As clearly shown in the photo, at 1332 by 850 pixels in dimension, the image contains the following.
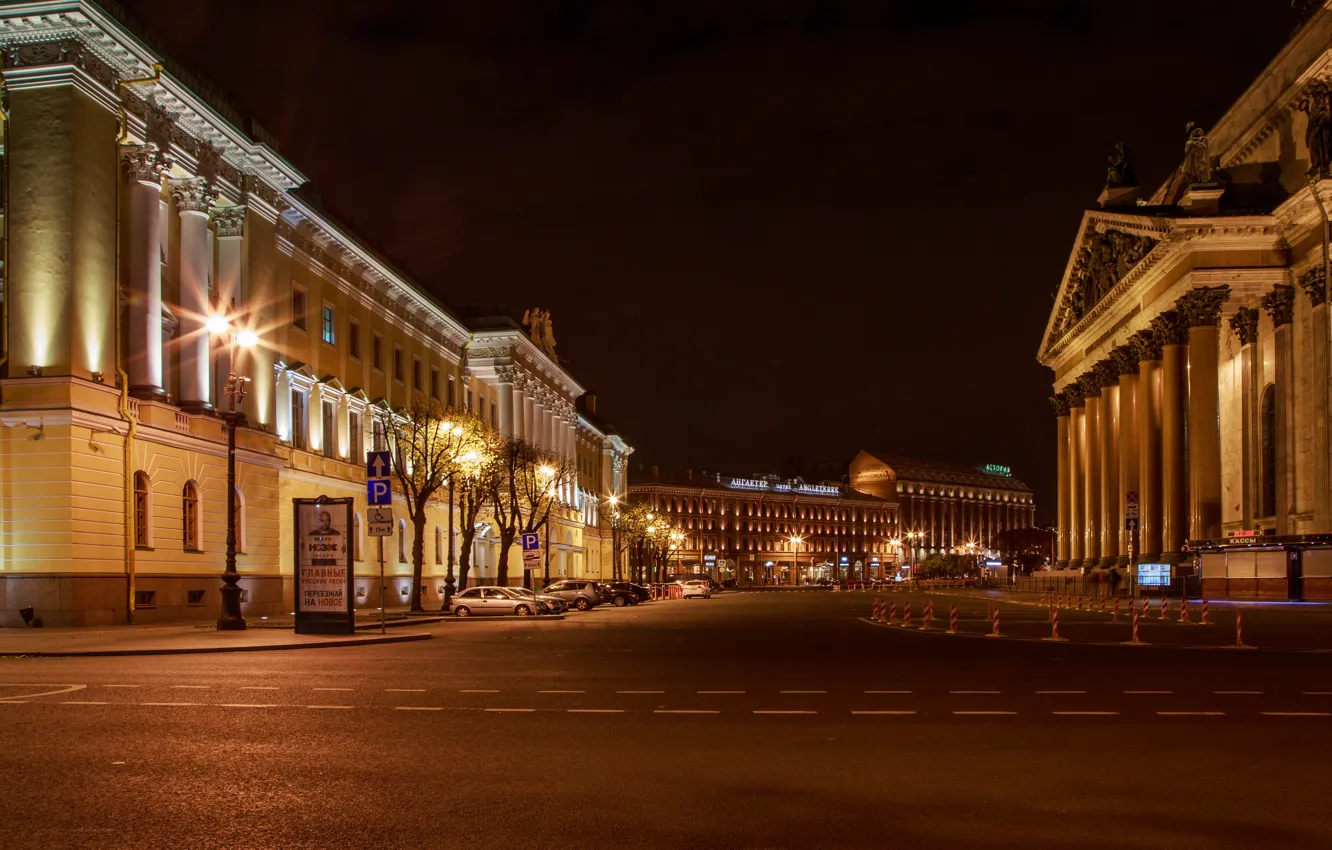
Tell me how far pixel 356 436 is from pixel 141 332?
66.0ft

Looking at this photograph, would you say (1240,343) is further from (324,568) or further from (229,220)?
(324,568)

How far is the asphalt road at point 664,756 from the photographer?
805cm

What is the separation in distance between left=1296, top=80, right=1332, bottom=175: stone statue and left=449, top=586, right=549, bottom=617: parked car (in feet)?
112

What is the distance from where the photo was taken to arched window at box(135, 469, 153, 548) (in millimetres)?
33969

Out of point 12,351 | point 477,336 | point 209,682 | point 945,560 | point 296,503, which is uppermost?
point 477,336

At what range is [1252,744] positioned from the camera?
38.3ft

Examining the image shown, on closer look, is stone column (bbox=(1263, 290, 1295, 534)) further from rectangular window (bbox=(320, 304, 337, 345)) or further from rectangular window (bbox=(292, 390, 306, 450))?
rectangular window (bbox=(292, 390, 306, 450))

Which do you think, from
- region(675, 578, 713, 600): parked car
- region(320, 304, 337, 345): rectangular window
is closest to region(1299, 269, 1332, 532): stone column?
region(320, 304, 337, 345): rectangular window

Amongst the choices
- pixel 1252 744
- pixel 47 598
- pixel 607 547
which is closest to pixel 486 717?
pixel 1252 744

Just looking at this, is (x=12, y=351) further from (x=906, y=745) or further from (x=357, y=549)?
(x=906, y=745)

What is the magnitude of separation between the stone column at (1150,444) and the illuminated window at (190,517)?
42.1m

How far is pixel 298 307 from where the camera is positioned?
4828cm

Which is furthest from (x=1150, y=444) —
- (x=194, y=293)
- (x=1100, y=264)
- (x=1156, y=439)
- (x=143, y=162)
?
(x=143, y=162)

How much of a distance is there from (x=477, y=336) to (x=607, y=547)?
47072 mm
